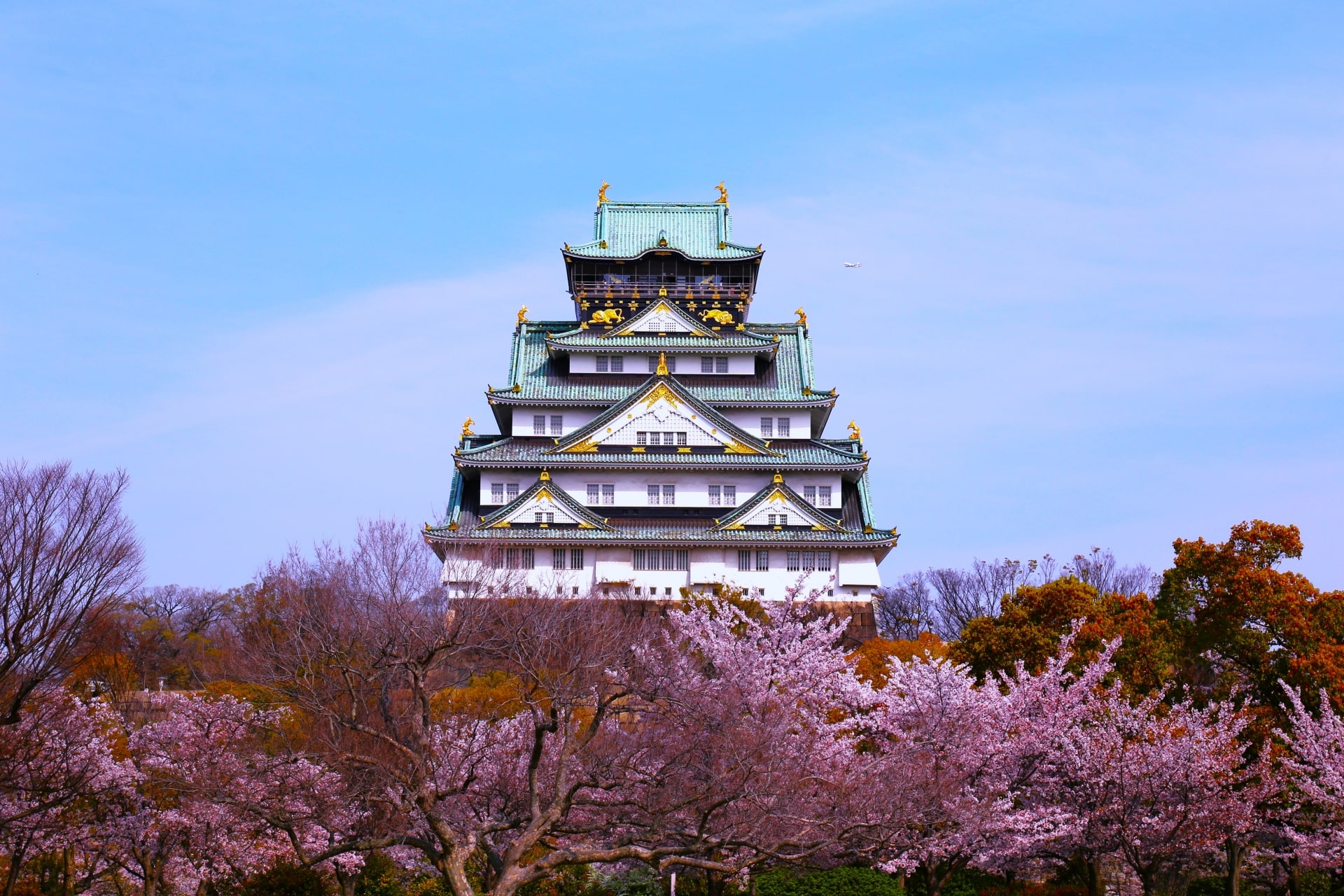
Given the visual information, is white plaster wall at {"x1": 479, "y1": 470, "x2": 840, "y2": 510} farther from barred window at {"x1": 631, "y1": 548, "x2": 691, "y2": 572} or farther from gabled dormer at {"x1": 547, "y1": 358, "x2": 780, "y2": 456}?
barred window at {"x1": 631, "y1": 548, "x2": 691, "y2": 572}

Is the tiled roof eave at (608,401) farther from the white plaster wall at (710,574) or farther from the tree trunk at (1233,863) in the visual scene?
the tree trunk at (1233,863)

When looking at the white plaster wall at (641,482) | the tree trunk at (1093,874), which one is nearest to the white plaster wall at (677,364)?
the white plaster wall at (641,482)

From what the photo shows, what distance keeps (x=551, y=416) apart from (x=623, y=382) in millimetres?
3726

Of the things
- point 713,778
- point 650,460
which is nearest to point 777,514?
point 650,460

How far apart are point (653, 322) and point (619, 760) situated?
137 ft

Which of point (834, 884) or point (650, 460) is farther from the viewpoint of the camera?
point (650, 460)

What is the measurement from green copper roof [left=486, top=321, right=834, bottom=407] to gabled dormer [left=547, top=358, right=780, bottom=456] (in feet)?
5.28

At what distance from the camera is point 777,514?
5953 cm

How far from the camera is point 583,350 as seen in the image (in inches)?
2554

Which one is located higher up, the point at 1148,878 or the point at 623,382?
the point at 623,382

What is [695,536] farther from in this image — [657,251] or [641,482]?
[657,251]

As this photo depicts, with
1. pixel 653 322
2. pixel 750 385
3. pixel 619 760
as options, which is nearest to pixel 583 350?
pixel 653 322

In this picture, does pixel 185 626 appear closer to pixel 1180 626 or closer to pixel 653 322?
pixel 653 322

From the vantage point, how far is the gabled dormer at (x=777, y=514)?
59.2m
